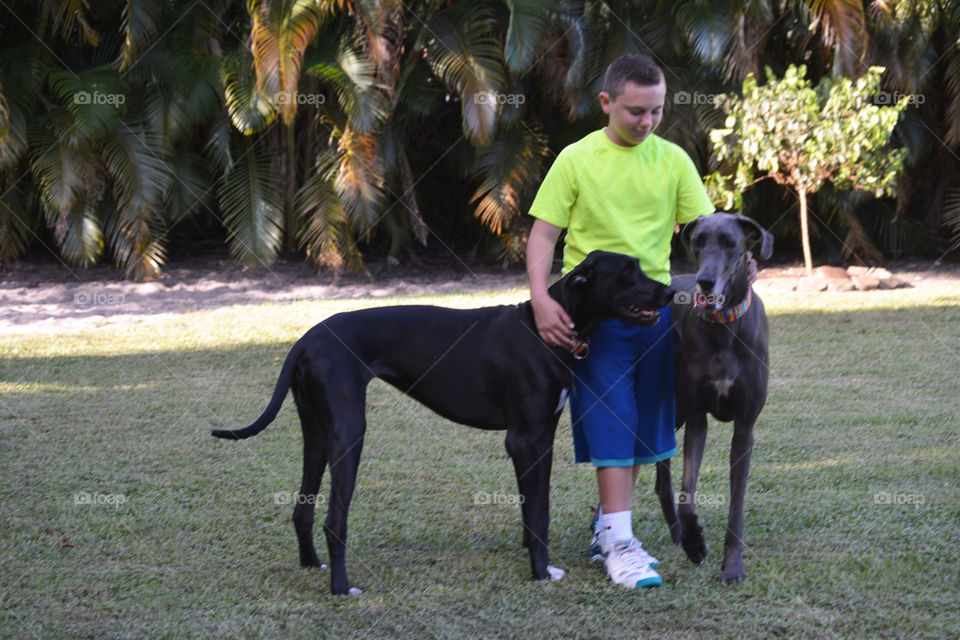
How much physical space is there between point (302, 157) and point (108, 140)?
300 cm

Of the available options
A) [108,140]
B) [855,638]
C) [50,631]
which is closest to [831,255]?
[108,140]

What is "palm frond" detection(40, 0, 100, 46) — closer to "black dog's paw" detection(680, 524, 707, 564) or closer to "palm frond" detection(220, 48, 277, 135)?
"palm frond" detection(220, 48, 277, 135)

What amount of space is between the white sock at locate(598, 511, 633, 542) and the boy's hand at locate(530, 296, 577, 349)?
0.71 m

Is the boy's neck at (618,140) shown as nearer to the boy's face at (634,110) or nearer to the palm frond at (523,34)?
the boy's face at (634,110)

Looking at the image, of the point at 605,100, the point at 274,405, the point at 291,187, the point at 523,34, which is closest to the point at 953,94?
the point at 523,34

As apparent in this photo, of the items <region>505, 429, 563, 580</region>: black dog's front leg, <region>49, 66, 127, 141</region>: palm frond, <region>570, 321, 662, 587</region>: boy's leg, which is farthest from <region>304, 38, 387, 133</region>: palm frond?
<region>505, 429, 563, 580</region>: black dog's front leg

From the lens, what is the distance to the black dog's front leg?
3.93 meters

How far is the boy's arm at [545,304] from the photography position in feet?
12.6

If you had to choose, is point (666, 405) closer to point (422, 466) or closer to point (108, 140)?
point (422, 466)

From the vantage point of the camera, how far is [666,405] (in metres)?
4.21

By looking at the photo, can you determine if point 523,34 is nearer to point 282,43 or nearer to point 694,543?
point 282,43

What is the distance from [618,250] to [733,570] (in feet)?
4.40

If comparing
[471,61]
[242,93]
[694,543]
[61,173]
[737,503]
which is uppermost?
[471,61]

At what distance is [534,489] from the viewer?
3961 millimetres
